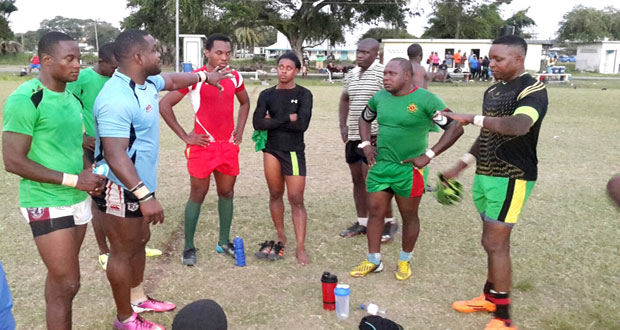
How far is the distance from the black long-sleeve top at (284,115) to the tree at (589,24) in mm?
70357

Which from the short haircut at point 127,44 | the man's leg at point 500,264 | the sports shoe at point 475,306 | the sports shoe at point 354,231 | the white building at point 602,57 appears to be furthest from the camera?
the white building at point 602,57

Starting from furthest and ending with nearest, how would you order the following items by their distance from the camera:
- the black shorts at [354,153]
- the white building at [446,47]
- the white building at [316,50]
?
the white building at [316,50]
the white building at [446,47]
the black shorts at [354,153]

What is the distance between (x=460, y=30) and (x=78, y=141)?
191ft

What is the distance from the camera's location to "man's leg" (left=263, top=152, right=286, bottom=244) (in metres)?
5.03

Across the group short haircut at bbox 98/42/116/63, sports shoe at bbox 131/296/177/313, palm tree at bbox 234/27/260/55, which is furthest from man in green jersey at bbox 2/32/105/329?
palm tree at bbox 234/27/260/55

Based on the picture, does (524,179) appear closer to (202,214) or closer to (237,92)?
(237,92)

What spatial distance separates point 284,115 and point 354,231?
1707mm

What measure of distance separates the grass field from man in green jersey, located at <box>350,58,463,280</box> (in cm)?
41

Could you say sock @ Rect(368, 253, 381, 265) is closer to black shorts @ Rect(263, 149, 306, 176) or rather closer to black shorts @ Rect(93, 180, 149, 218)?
black shorts @ Rect(263, 149, 306, 176)

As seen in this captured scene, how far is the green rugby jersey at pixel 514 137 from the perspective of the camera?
354 cm

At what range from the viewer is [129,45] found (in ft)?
11.0

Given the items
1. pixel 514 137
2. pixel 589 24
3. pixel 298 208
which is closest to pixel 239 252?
pixel 298 208

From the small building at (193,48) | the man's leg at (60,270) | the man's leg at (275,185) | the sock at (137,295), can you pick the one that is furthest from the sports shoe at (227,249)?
the small building at (193,48)

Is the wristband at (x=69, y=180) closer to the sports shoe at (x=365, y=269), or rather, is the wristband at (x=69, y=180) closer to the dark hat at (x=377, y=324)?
the dark hat at (x=377, y=324)
